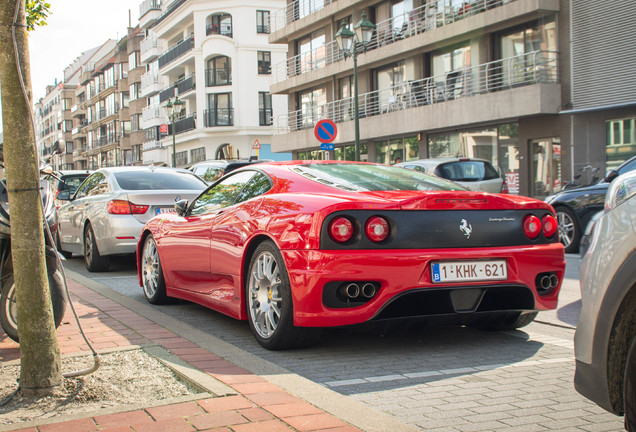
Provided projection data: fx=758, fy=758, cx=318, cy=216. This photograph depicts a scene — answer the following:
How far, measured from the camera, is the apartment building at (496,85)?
23.1 m

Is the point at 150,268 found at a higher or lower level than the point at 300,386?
higher

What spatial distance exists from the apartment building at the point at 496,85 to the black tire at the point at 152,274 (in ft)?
45.1

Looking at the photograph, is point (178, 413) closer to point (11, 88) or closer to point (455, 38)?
point (11, 88)

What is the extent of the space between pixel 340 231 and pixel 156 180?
6373 mm

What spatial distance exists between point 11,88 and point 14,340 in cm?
206

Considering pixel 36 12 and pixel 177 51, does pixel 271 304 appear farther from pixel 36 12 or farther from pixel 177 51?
pixel 177 51

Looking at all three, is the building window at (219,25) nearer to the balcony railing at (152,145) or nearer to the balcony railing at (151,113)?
the balcony railing at (151,113)

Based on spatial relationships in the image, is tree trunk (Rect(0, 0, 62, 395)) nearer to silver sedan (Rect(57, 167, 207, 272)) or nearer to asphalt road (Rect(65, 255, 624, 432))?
asphalt road (Rect(65, 255, 624, 432))

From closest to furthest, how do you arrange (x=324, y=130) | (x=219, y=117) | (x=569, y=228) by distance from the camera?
(x=569, y=228)
(x=324, y=130)
(x=219, y=117)

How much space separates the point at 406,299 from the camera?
4785 mm

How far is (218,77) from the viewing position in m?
55.0

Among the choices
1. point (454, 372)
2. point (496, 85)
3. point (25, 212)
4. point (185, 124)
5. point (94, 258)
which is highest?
point (185, 124)

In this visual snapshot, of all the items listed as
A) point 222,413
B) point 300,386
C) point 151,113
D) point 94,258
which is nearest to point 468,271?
point 300,386

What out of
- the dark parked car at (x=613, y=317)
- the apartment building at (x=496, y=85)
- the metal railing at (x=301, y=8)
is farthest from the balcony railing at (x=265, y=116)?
the dark parked car at (x=613, y=317)
